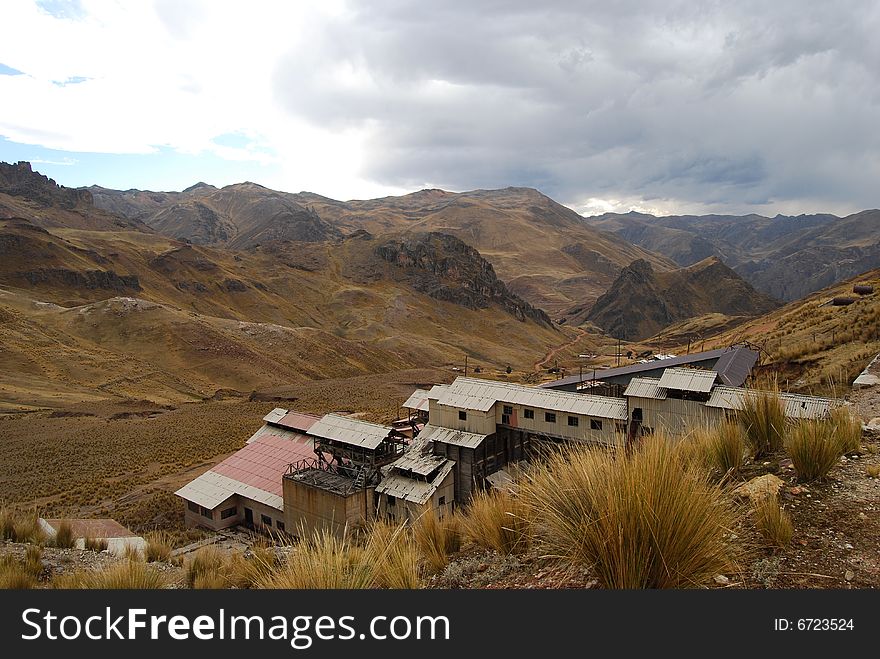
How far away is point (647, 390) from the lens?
20109 millimetres

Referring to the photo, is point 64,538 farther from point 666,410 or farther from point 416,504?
point 666,410

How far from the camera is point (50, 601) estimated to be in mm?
3395

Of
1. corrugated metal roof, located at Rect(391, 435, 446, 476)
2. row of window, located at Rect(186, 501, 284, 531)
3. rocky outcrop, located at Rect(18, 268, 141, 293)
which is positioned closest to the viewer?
corrugated metal roof, located at Rect(391, 435, 446, 476)

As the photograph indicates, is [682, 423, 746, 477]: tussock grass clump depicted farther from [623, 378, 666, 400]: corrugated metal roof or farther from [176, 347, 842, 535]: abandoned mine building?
[623, 378, 666, 400]: corrugated metal roof

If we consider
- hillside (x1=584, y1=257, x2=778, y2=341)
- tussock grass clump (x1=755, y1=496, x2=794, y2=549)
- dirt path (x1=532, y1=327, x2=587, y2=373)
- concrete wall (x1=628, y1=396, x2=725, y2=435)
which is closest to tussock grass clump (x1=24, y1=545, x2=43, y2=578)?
tussock grass clump (x1=755, y1=496, x2=794, y2=549)

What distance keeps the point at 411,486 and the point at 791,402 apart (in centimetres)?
1333

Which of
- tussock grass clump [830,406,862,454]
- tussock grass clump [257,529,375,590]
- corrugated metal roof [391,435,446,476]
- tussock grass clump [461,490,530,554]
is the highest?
tussock grass clump [830,406,862,454]

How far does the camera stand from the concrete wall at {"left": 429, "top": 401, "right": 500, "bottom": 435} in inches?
898

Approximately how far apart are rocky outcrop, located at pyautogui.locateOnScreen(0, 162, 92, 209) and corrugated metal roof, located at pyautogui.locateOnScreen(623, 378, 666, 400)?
196604mm

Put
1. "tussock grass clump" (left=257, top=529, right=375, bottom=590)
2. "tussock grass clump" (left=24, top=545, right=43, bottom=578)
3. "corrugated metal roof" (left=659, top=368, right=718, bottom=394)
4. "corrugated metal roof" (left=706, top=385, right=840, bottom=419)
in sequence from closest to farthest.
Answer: "tussock grass clump" (left=257, top=529, right=375, bottom=590) → "tussock grass clump" (left=24, top=545, right=43, bottom=578) → "corrugated metal roof" (left=706, top=385, right=840, bottom=419) → "corrugated metal roof" (left=659, top=368, right=718, bottom=394)

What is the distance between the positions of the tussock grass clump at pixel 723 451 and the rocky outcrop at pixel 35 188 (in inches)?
8034

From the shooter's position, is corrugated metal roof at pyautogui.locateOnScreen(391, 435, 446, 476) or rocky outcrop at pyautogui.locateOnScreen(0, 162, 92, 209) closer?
corrugated metal roof at pyautogui.locateOnScreen(391, 435, 446, 476)

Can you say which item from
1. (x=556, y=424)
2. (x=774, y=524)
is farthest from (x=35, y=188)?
(x=774, y=524)

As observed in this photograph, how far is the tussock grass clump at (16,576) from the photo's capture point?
17.9 ft
